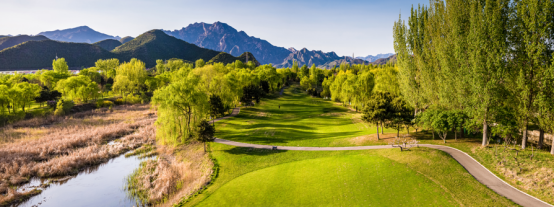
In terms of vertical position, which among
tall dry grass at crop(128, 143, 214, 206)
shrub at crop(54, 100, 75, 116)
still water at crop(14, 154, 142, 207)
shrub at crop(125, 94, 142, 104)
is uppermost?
shrub at crop(125, 94, 142, 104)

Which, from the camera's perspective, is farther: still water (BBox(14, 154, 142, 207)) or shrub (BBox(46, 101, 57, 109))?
shrub (BBox(46, 101, 57, 109))

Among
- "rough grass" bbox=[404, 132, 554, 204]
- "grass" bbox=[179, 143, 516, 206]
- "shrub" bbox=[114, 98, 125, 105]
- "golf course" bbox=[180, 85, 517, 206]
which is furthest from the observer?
"shrub" bbox=[114, 98, 125, 105]

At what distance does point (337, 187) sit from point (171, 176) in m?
19.9

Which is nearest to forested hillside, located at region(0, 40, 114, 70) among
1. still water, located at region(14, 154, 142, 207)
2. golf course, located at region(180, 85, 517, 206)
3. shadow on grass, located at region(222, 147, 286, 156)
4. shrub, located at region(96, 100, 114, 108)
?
shrub, located at region(96, 100, 114, 108)

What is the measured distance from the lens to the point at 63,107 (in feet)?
202

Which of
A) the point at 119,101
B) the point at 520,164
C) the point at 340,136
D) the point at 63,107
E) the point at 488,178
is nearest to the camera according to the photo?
the point at 488,178

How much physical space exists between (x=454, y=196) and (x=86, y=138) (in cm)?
5480

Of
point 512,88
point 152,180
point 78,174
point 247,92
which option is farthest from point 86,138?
point 512,88

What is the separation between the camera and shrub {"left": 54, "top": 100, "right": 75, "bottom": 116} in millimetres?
59453

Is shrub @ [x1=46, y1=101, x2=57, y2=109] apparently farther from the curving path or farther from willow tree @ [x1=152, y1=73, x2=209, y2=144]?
the curving path

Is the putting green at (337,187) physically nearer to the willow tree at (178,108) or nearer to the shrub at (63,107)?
the willow tree at (178,108)

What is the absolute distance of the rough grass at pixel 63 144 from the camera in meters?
30.3

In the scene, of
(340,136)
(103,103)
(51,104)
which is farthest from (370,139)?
(51,104)

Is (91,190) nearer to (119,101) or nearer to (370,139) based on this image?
(370,139)
